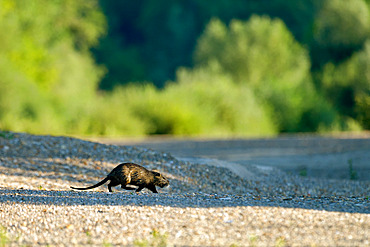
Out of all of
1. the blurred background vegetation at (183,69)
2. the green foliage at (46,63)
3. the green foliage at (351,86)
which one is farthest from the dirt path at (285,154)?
the green foliage at (351,86)

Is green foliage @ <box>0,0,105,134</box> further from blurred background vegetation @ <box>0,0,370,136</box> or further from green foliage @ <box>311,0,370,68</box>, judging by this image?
green foliage @ <box>311,0,370,68</box>

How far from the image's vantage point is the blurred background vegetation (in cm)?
2856

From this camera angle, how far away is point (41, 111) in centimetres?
2962

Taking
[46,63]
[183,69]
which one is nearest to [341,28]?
[183,69]

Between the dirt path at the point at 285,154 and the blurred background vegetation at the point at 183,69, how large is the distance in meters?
6.37

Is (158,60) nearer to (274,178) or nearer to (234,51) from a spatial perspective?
(234,51)

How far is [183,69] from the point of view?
4112cm

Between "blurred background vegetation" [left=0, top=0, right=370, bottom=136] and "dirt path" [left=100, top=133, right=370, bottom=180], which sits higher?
"blurred background vegetation" [left=0, top=0, right=370, bottom=136]

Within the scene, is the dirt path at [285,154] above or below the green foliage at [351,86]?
below

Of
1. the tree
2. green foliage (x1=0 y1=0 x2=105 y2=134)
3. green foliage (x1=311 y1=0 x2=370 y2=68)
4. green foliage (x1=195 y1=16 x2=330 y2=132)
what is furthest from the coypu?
green foliage (x1=311 y1=0 x2=370 y2=68)

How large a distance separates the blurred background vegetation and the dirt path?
6.37 meters

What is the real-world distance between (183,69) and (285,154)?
23.3 metres

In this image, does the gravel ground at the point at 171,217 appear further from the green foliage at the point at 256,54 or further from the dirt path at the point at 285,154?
the green foliage at the point at 256,54

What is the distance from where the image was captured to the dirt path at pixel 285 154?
607 inches
